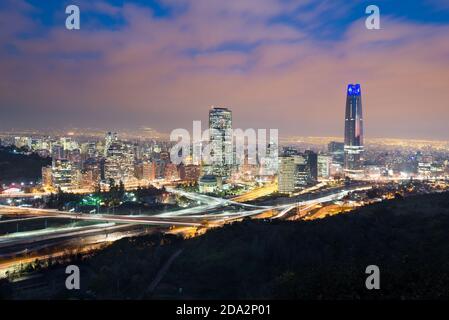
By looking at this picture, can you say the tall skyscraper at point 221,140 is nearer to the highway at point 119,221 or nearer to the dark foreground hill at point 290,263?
the highway at point 119,221

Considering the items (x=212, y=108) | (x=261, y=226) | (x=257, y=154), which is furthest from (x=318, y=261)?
(x=212, y=108)

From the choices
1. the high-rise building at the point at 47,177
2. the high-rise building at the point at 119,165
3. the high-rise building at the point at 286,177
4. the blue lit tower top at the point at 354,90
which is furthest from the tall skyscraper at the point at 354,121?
the high-rise building at the point at 47,177

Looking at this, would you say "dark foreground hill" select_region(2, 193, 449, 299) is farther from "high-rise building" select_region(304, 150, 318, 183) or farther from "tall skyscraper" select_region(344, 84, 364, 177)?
"tall skyscraper" select_region(344, 84, 364, 177)

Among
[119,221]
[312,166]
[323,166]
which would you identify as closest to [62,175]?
[119,221]

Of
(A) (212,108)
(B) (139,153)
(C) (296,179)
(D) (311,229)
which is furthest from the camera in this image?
(A) (212,108)

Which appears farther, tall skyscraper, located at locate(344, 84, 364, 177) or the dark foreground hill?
tall skyscraper, located at locate(344, 84, 364, 177)

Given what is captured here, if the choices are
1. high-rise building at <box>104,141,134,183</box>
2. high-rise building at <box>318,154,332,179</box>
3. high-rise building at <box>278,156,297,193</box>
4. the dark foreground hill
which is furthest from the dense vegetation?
high-rise building at <box>318,154,332,179</box>

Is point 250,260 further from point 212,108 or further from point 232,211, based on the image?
point 212,108
